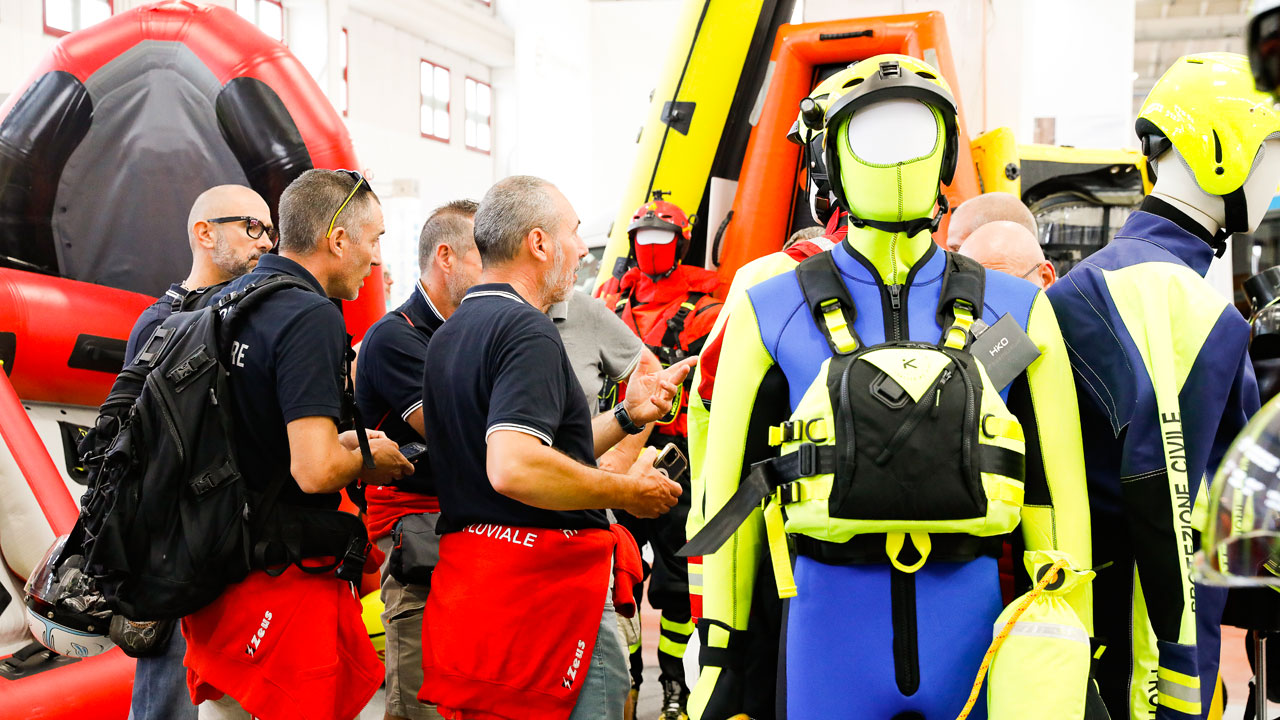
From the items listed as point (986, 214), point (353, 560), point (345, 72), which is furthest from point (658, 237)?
point (345, 72)

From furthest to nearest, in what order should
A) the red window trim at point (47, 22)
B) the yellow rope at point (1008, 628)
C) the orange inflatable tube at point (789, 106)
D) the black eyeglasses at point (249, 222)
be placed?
the red window trim at point (47, 22) → the orange inflatable tube at point (789, 106) → the black eyeglasses at point (249, 222) → the yellow rope at point (1008, 628)

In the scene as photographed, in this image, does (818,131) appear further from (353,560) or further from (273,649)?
(273,649)

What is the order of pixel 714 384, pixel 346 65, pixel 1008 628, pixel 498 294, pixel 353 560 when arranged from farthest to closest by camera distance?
pixel 346 65 → pixel 353 560 → pixel 498 294 → pixel 714 384 → pixel 1008 628

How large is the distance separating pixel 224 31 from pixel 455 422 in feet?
11.3

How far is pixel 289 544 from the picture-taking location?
7.23ft

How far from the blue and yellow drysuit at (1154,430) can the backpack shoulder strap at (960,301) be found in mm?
352

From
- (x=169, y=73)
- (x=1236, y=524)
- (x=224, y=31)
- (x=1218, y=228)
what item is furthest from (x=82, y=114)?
(x=1236, y=524)

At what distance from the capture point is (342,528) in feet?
7.47

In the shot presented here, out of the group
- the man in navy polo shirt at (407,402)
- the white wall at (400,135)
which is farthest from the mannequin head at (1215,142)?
the white wall at (400,135)

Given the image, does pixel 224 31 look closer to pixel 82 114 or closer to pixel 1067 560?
pixel 82 114

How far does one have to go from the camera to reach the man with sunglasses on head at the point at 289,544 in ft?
7.08

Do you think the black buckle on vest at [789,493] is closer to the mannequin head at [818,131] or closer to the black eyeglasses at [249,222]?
the mannequin head at [818,131]

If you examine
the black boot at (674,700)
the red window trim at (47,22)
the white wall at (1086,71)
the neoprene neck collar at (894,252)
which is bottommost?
the black boot at (674,700)

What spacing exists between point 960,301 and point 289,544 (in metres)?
1.44
